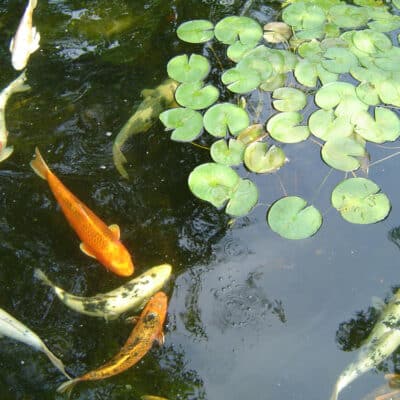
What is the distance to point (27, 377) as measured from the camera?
291 cm

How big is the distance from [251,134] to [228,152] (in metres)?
0.21

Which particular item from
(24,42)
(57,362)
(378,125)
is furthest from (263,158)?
(24,42)

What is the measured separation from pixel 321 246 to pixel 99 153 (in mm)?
1639

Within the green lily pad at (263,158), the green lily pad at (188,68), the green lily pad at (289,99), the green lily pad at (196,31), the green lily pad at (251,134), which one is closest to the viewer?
the green lily pad at (263,158)

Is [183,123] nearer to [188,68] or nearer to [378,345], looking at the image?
[188,68]

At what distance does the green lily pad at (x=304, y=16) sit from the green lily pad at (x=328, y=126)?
3.04ft

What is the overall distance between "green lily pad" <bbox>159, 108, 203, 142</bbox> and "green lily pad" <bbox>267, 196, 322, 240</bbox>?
0.79 meters

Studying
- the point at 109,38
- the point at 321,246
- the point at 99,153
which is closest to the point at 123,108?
the point at 99,153

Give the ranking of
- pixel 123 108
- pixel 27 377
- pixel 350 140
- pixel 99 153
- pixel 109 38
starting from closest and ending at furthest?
pixel 27 377 → pixel 350 140 → pixel 99 153 → pixel 123 108 → pixel 109 38

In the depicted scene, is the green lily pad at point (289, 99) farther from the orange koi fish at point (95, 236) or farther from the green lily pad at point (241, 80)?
the orange koi fish at point (95, 236)

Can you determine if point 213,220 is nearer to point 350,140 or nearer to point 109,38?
point 350,140

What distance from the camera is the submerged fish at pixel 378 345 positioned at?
273 cm

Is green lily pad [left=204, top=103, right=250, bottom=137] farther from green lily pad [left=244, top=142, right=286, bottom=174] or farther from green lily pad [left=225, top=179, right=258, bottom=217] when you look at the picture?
green lily pad [left=225, top=179, right=258, bottom=217]

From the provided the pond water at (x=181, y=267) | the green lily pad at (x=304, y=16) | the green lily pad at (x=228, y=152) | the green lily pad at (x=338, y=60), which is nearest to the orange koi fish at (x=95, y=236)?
the pond water at (x=181, y=267)
